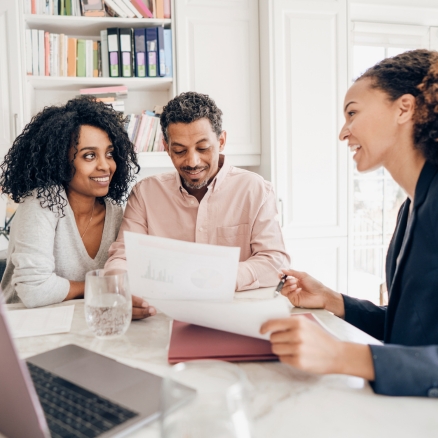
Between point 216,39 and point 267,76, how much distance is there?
0.39 metres

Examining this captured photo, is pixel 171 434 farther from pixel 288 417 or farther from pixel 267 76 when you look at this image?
pixel 267 76

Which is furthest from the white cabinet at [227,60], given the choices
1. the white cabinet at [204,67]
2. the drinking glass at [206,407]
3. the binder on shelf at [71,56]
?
the drinking glass at [206,407]

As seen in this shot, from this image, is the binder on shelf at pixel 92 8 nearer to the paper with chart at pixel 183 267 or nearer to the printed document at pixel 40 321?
the printed document at pixel 40 321

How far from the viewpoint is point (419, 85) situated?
3.57 ft

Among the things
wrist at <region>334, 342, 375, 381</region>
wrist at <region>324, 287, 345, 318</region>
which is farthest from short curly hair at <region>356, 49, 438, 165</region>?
wrist at <region>334, 342, 375, 381</region>

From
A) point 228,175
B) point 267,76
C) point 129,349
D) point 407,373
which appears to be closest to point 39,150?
point 228,175

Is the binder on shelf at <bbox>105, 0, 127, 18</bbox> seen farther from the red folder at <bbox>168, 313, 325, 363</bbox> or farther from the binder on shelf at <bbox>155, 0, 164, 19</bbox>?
the red folder at <bbox>168, 313, 325, 363</bbox>

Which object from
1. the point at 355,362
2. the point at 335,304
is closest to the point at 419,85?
the point at 335,304

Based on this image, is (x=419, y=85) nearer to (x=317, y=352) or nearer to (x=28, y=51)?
(x=317, y=352)

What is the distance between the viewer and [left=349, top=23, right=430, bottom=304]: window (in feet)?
10.8

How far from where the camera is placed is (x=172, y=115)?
71.3 inches

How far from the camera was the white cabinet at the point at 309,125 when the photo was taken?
2.79m

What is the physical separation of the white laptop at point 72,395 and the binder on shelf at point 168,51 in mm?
2230

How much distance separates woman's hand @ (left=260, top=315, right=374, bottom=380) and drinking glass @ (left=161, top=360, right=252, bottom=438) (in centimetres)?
32
